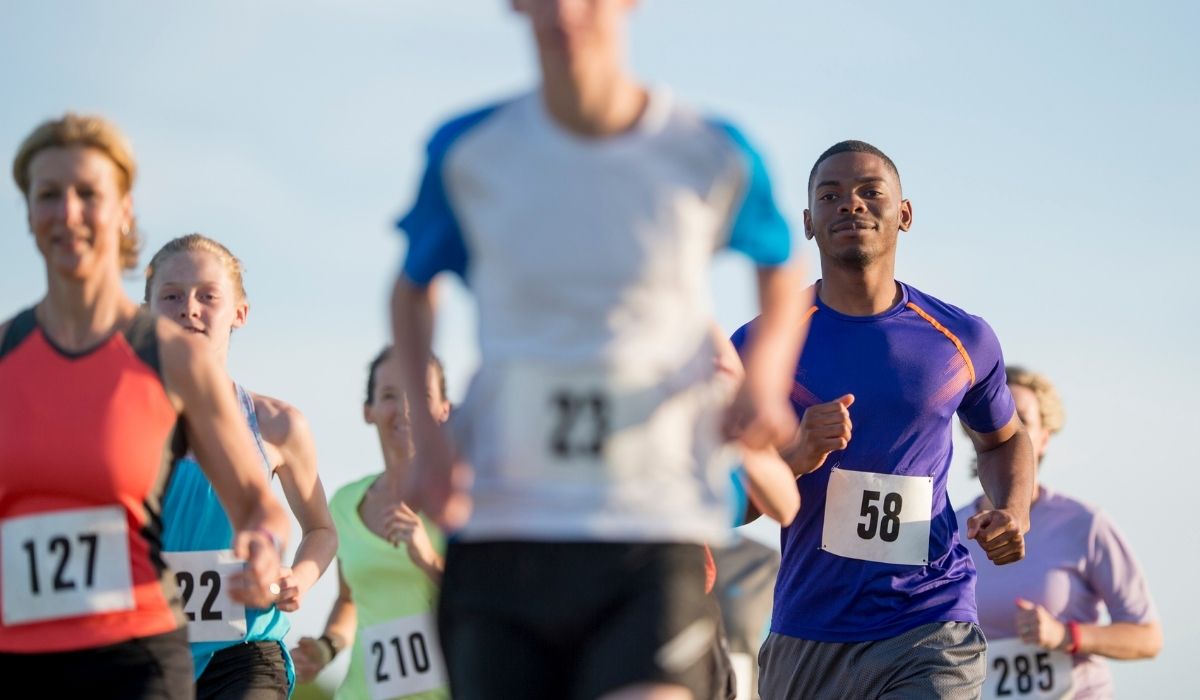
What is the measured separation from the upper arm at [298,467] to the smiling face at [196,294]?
0.34m

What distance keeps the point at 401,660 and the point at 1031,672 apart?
10.1 feet

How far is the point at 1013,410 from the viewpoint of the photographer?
7348mm

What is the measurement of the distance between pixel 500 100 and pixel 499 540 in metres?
0.94

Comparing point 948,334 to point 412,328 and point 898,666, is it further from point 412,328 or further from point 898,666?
point 412,328

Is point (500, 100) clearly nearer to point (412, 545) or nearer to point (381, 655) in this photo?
point (412, 545)

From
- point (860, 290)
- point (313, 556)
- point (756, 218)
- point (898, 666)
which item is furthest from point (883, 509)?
point (756, 218)

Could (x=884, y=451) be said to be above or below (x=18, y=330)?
below

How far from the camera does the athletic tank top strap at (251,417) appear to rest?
713cm

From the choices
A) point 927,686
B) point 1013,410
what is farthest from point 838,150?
point 927,686

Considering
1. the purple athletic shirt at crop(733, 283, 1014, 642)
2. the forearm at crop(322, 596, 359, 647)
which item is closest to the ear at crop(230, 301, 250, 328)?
the forearm at crop(322, 596, 359, 647)

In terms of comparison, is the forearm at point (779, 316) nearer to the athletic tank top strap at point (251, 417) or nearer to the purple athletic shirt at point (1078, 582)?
the athletic tank top strap at point (251, 417)

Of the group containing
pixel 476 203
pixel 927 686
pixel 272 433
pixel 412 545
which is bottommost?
pixel 927 686

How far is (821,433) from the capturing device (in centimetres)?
617

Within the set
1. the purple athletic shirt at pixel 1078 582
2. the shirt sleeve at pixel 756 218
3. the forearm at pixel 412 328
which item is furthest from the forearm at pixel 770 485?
the purple athletic shirt at pixel 1078 582
